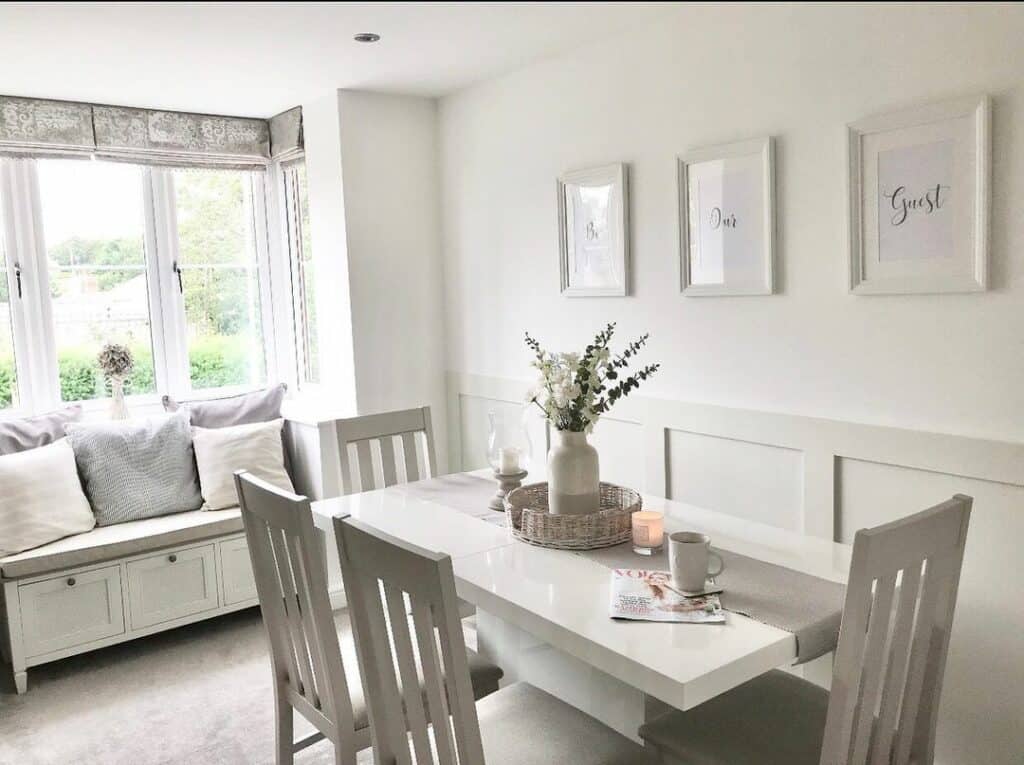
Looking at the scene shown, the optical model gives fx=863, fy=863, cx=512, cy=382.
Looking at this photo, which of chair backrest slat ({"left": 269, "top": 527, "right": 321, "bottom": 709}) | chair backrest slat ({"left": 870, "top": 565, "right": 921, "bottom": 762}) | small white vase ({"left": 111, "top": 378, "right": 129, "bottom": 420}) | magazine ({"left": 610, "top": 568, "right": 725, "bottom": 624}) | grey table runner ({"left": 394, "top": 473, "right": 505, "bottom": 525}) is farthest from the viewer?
small white vase ({"left": 111, "top": 378, "right": 129, "bottom": 420})

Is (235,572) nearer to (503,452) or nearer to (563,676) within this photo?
(503,452)

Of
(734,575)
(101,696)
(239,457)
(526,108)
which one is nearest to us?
(734,575)

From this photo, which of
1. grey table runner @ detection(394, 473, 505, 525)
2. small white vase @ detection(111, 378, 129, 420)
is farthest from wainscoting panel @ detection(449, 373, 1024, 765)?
small white vase @ detection(111, 378, 129, 420)

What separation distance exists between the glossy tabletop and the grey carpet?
0.85 m

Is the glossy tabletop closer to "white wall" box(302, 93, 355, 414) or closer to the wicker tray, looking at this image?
the wicker tray

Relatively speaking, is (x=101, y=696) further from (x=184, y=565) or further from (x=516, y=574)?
(x=516, y=574)

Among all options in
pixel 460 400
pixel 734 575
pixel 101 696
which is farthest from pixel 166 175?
pixel 734 575

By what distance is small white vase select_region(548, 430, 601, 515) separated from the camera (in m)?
2.21

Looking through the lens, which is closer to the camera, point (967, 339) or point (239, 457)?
point (967, 339)

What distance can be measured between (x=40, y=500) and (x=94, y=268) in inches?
46.9

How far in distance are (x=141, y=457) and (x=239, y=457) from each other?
0.40 metres

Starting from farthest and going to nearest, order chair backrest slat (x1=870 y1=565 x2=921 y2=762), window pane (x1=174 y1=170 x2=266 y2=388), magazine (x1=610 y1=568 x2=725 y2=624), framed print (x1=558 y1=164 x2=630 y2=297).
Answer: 1. window pane (x1=174 y1=170 x2=266 y2=388)
2. framed print (x1=558 y1=164 x2=630 y2=297)
3. magazine (x1=610 y1=568 x2=725 y2=624)
4. chair backrest slat (x1=870 y1=565 x2=921 y2=762)

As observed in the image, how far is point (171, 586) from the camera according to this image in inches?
138

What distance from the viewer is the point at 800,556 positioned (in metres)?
2.07
